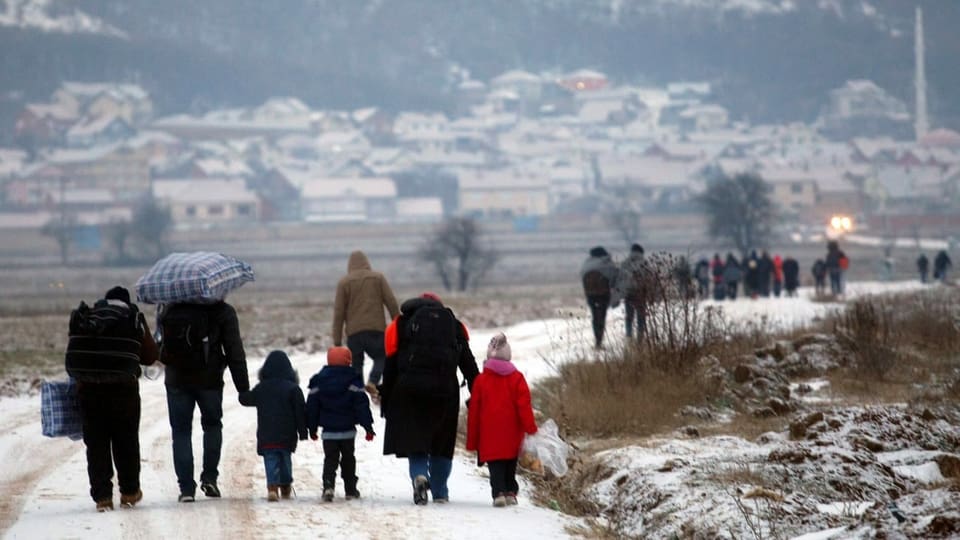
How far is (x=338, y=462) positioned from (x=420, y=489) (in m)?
0.55

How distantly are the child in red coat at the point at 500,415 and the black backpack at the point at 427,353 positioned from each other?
26cm

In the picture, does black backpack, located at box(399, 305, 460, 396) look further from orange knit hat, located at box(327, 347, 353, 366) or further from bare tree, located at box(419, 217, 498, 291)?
bare tree, located at box(419, 217, 498, 291)

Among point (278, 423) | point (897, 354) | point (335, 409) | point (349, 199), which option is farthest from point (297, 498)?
point (349, 199)

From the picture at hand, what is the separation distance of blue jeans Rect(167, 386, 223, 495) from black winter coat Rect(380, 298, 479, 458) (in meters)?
1.04

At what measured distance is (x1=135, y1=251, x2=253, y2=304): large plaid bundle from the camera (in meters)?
10.2

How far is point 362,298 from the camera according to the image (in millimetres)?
15000

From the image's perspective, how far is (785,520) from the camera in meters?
9.24

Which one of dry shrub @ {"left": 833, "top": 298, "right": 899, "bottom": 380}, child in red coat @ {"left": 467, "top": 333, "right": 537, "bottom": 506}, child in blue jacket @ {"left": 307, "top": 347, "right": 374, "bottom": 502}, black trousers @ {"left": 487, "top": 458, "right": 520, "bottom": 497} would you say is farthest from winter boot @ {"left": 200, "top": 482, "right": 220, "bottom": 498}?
dry shrub @ {"left": 833, "top": 298, "right": 899, "bottom": 380}

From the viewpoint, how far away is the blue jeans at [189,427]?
33.9 feet

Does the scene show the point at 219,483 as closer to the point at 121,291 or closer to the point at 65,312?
the point at 121,291

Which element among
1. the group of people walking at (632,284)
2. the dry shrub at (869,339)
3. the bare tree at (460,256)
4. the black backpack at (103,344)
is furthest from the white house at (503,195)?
the black backpack at (103,344)

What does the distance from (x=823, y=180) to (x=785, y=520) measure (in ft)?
546

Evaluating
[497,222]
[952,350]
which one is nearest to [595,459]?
[952,350]

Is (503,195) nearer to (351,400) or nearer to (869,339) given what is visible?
(869,339)
